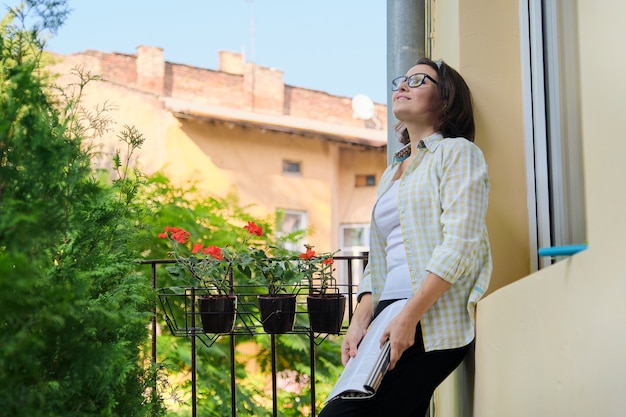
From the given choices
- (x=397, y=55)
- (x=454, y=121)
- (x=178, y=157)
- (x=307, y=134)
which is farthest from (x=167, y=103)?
(x=454, y=121)

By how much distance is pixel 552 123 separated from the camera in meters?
2.36

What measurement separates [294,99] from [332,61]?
895 centimetres

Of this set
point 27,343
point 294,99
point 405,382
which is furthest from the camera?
point 294,99

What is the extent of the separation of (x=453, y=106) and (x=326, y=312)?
1.19 m

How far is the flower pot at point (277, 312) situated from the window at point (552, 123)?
115cm

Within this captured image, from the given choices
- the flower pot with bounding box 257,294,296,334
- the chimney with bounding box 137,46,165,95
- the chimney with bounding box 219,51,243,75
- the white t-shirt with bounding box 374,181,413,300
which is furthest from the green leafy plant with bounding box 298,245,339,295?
the chimney with bounding box 219,51,243,75

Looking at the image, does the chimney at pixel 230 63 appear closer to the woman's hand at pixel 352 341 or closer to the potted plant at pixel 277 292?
the potted plant at pixel 277 292

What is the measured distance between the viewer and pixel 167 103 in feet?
43.3

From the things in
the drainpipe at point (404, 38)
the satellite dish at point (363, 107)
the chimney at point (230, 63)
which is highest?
the chimney at point (230, 63)

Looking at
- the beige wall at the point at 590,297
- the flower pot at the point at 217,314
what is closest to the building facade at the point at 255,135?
the flower pot at the point at 217,314

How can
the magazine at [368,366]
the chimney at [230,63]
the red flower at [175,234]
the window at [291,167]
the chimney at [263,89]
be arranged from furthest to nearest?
the chimney at [230,63] < the chimney at [263,89] < the window at [291,167] < the red flower at [175,234] < the magazine at [368,366]

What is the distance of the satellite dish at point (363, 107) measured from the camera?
1602 centimetres

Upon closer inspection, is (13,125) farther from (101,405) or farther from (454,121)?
(454,121)

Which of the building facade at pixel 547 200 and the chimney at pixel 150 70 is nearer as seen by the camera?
the building facade at pixel 547 200
